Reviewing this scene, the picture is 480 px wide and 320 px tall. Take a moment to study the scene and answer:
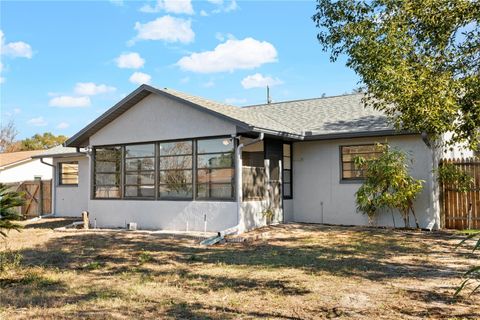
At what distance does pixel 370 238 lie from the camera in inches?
413

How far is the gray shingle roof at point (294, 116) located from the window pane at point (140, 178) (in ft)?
6.94

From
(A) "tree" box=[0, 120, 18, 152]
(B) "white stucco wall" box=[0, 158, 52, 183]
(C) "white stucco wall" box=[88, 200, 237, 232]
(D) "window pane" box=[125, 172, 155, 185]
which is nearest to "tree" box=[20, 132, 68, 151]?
(A) "tree" box=[0, 120, 18, 152]

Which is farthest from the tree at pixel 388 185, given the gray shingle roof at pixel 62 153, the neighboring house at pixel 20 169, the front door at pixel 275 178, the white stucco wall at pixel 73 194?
the neighboring house at pixel 20 169

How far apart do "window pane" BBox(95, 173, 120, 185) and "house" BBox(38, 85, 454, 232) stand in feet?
0.11

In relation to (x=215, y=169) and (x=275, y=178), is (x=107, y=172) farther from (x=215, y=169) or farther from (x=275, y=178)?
(x=275, y=178)

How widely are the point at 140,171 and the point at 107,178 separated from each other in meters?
1.55

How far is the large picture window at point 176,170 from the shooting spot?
41.4ft

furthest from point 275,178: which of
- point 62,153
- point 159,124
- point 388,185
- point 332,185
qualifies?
point 62,153

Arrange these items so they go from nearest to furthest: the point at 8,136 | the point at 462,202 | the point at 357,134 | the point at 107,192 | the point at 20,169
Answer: the point at 462,202 → the point at 357,134 → the point at 107,192 → the point at 20,169 → the point at 8,136

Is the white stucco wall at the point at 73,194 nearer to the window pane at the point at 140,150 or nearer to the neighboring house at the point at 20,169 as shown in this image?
the window pane at the point at 140,150

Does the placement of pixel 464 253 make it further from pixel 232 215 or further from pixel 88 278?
pixel 88 278

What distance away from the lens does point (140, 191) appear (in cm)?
1361

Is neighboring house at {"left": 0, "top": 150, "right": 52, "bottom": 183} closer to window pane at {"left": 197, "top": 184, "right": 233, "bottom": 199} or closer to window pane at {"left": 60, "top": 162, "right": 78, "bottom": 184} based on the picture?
window pane at {"left": 60, "top": 162, "right": 78, "bottom": 184}

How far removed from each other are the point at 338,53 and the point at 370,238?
15.3 feet
